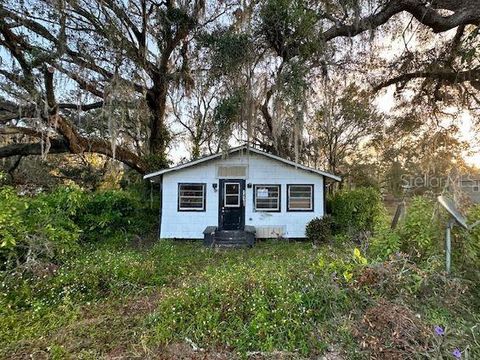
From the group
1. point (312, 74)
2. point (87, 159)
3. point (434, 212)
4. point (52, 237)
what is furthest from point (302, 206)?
point (87, 159)

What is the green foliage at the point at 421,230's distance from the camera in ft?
12.4

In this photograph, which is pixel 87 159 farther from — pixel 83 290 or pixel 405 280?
pixel 405 280

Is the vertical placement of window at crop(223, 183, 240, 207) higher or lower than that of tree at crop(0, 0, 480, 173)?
lower

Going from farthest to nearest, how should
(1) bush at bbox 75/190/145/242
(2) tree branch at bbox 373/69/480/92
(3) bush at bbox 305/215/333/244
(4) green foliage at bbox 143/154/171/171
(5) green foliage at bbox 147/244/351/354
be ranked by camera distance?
(4) green foliage at bbox 143/154/171/171
(3) bush at bbox 305/215/333/244
(1) bush at bbox 75/190/145/242
(2) tree branch at bbox 373/69/480/92
(5) green foliage at bbox 147/244/351/354

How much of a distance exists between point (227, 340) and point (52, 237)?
373 cm

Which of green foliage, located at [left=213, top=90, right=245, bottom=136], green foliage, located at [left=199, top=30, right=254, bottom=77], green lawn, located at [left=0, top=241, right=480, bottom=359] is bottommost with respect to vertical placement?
green lawn, located at [left=0, top=241, right=480, bottom=359]

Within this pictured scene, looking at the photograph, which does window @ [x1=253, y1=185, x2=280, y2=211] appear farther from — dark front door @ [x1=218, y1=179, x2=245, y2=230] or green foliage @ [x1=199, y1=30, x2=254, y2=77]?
green foliage @ [x1=199, y1=30, x2=254, y2=77]

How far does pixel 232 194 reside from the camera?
10.5 meters

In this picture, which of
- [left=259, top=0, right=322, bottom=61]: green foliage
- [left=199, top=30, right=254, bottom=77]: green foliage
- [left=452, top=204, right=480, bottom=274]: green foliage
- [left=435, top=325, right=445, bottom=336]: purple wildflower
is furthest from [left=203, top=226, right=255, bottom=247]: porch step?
[left=435, top=325, right=445, bottom=336]: purple wildflower

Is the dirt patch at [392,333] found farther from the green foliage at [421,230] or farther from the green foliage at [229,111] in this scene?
the green foliage at [229,111]

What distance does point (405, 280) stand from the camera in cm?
332

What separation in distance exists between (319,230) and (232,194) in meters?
3.13

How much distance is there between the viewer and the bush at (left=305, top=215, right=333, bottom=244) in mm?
9719

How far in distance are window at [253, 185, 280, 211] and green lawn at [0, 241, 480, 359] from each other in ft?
20.4
